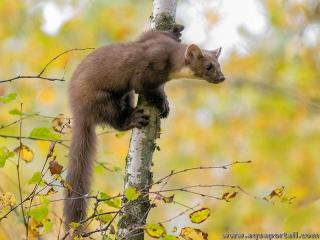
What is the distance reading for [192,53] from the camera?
19.0 ft

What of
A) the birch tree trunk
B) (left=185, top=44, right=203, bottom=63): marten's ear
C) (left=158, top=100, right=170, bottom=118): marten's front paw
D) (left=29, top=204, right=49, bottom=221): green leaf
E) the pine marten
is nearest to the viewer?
(left=29, top=204, right=49, bottom=221): green leaf

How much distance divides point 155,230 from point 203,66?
10.1 ft

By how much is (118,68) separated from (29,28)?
237 inches

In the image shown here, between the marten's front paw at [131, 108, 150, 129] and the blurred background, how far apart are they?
4583mm

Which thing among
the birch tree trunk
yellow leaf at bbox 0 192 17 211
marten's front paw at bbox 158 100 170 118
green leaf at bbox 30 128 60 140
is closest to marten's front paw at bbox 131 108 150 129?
the birch tree trunk

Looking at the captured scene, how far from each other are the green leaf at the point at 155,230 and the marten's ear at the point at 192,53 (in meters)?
2.94

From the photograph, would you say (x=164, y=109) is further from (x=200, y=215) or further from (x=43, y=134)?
(x=200, y=215)

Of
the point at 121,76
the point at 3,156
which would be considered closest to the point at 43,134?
the point at 3,156

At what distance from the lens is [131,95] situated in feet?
19.6

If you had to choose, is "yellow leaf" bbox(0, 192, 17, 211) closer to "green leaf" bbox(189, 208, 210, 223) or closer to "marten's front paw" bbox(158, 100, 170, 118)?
"green leaf" bbox(189, 208, 210, 223)

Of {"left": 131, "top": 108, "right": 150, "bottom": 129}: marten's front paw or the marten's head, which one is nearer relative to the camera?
{"left": 131, "top": 108, "right": 150, "bottom": 129}: marten's front paw

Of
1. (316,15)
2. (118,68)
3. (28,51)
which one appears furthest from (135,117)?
(28,51)

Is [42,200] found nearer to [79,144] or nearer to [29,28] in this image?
[79,144]

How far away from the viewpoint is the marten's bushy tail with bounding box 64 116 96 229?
14.9ft
